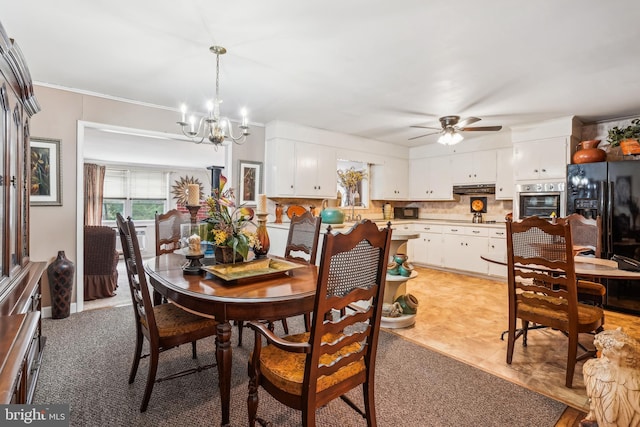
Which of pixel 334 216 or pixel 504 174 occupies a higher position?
pixel 504 174

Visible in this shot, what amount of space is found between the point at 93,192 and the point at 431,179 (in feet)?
24.7

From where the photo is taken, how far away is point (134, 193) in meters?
8.19

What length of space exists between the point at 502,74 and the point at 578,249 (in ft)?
5.38

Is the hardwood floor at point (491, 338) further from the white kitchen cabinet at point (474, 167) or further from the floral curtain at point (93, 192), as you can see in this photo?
the floral curtain at point (93, 192)

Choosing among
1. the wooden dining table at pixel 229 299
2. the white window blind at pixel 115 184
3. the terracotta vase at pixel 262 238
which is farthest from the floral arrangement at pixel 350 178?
the white window blind at pixel 115 184

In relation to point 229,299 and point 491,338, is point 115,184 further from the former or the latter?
point 491,338

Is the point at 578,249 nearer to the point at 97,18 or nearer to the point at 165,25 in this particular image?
the point at 165,25

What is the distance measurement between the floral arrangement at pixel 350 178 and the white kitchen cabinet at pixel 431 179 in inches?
41.5

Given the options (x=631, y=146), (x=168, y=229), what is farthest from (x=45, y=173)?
(x=631, y=146)

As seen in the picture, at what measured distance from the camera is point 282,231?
14.2 ft

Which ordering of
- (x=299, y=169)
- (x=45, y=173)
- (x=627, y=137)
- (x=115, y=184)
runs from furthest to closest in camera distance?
(x=115, y=184)
(x=299, y=169)
(x=627, y=137)
(x=45, y=173)

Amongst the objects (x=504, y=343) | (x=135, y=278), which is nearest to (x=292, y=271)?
(x=135, y=278)

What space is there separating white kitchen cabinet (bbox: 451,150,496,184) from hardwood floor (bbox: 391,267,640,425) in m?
1.91

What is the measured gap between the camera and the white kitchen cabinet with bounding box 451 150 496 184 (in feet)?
17.7
